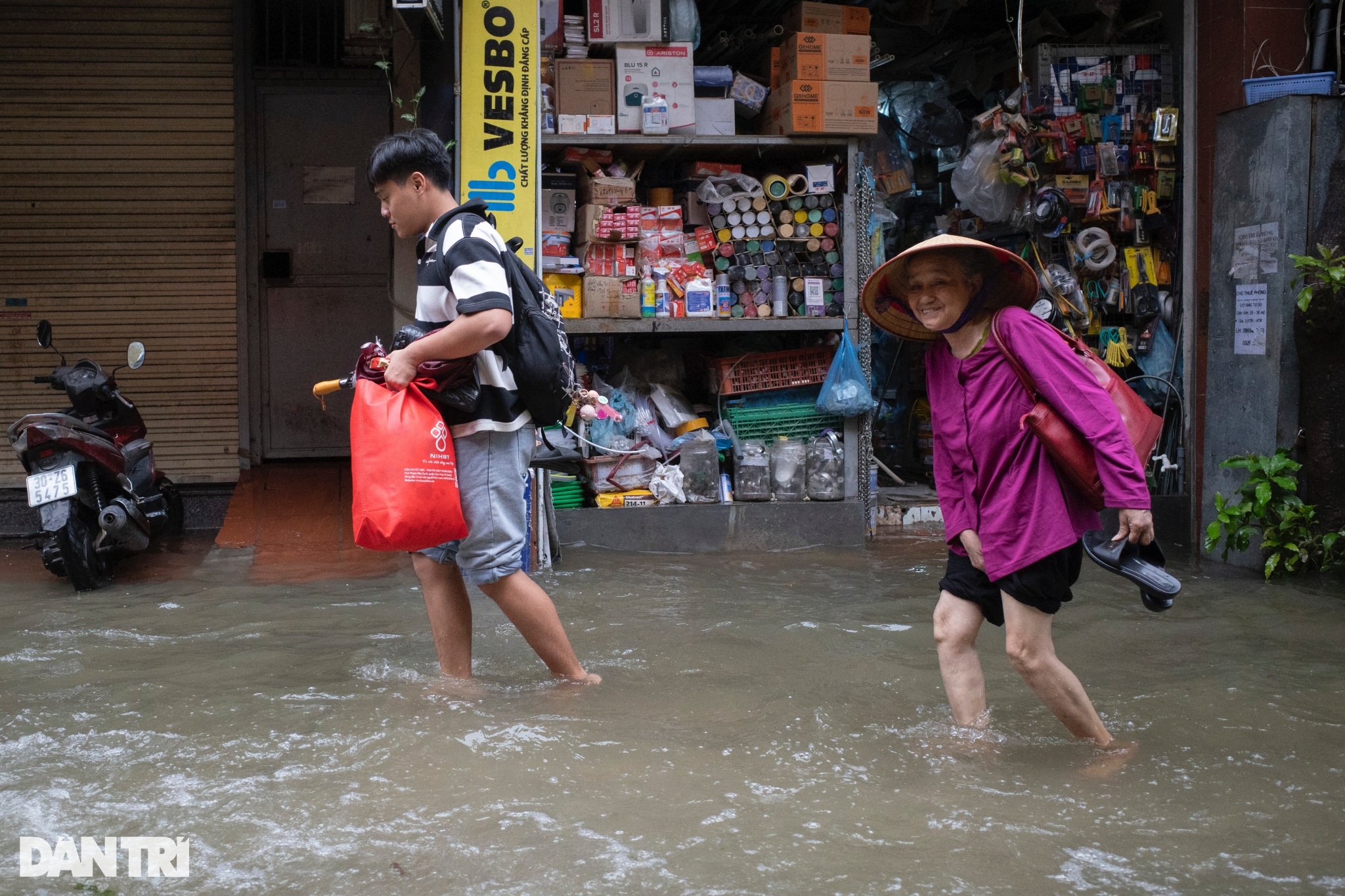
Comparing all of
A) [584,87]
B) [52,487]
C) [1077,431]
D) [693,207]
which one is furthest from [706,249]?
[1077,431]

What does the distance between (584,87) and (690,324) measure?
1560mm

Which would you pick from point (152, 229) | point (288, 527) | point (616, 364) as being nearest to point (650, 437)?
point (616, 364)

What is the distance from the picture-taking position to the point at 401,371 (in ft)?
11.6

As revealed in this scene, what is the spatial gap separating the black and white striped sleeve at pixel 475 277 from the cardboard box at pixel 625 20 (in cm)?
388

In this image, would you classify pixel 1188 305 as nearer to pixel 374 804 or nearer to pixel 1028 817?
pixel 1028 817

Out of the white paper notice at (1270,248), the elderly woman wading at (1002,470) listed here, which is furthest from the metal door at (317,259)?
the elderly woman wading at (1002,470)

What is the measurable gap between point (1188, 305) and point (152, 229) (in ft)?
23.1

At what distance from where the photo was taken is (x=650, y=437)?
24.6 feet

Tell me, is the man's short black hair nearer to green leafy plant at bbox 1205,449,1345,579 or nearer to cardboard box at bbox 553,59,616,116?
cardboard box at bbox 553,59,616,116

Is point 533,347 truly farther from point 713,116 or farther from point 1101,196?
point 1101,196

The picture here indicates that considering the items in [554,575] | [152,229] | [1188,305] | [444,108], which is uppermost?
[444,108]

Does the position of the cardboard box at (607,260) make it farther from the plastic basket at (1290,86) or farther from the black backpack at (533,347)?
the plastic basket at (1290,86)

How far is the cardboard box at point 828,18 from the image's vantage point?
726 cm

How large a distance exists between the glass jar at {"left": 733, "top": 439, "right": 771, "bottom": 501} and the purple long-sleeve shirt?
13.1ft
